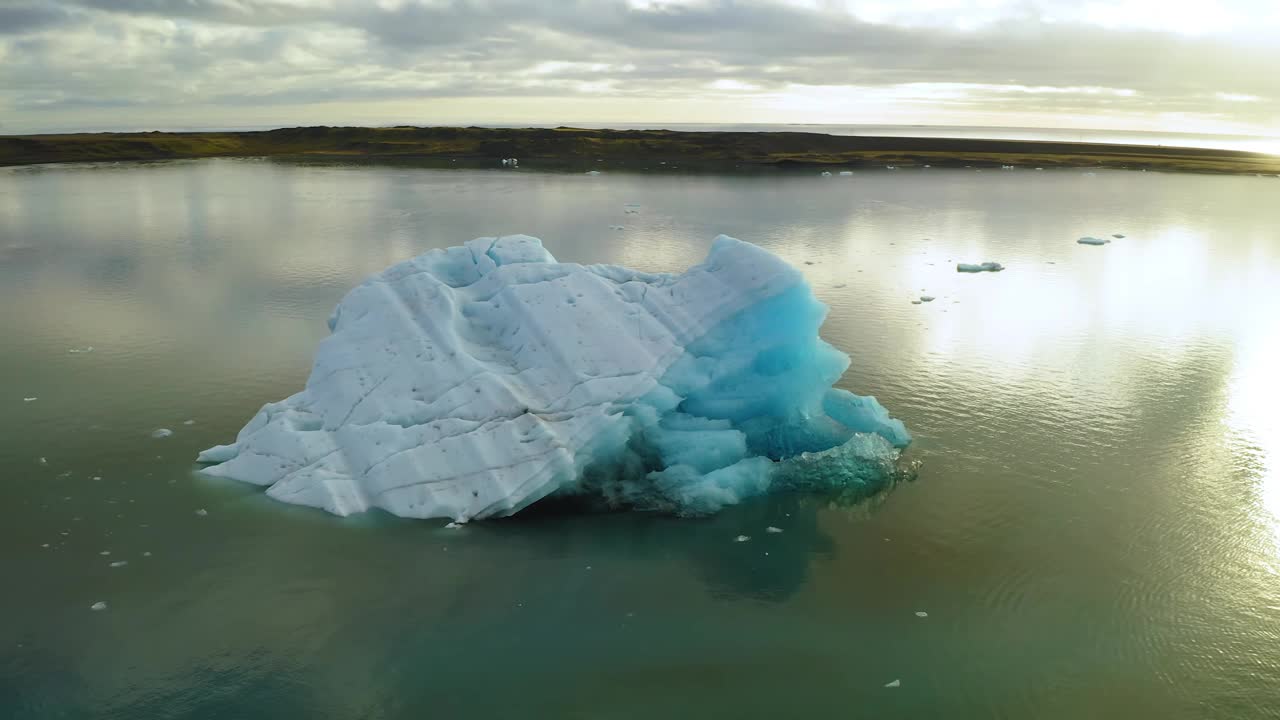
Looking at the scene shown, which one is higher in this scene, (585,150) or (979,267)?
(585,150)

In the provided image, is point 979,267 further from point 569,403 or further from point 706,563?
point 706,563

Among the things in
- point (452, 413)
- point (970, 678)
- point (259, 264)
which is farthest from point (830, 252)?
point (970, 678)

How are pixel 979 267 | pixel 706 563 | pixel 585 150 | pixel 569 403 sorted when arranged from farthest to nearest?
pixel 585 150 < pixel 979 267 < pixel 569 403 < pixel 706 563

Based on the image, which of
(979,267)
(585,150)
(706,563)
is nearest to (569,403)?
(706,563)

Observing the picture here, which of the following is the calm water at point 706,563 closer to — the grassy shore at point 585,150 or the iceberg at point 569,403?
the iceberg at point 569,403

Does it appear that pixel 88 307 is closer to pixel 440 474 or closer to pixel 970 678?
pixel 440 474

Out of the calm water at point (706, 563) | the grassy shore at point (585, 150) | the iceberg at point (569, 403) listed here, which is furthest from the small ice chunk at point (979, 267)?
the grassy shore at point (585, 150)

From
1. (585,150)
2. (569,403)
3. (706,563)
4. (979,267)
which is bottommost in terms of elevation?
(706,563)
